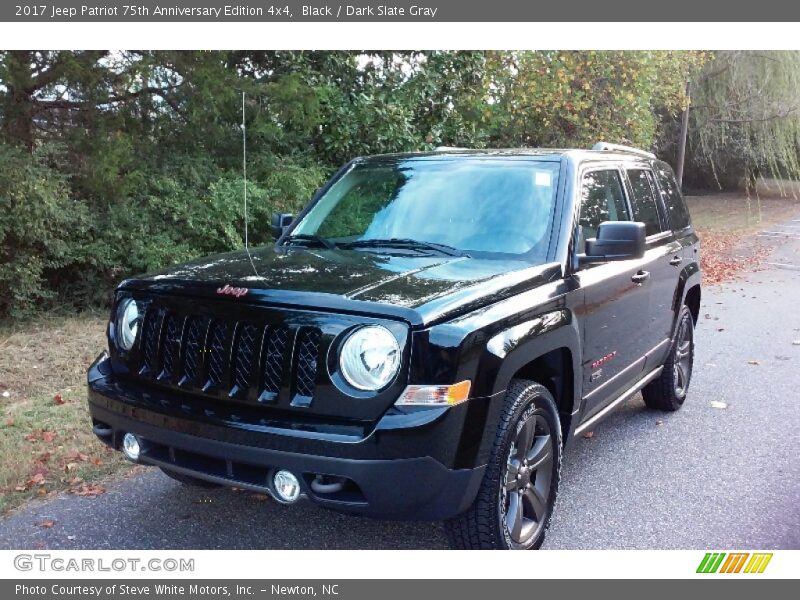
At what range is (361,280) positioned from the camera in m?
3.29

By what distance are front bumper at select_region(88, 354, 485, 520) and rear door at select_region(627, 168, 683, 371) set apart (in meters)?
2.44

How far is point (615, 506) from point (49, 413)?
151 inches

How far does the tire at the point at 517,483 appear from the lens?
317 cm

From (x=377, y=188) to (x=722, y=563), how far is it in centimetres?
266

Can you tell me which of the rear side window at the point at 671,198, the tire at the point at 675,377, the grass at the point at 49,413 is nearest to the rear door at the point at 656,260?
the rear side window at the point at 671,198

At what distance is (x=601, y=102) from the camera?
14469 millimetres

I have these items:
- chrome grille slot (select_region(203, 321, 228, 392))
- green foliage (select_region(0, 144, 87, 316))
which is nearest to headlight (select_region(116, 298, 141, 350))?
chrome grille slot (select_region(203, 321, 228, 392))

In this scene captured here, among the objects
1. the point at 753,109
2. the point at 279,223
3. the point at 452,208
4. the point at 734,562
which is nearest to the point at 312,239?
the point at 279,223

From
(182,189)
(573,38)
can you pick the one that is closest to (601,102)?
(182,189)

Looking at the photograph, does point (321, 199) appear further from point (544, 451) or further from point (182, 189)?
point (182, 189)

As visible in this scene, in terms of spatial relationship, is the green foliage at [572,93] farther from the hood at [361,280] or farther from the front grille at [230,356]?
the front grille at [230,356]

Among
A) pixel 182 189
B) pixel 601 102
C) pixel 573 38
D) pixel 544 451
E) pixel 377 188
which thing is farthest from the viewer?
pixel 601 102

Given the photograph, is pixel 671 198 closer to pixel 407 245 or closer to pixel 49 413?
pixel 407 245

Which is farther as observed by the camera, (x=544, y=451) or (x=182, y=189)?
(x=182, y=189)
